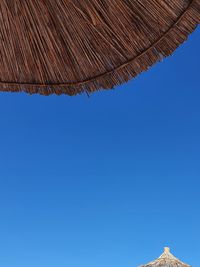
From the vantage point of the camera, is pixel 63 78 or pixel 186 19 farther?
pixel 63 78

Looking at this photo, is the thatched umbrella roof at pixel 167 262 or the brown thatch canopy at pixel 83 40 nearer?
the brown thatch canopy at pixel 83 40

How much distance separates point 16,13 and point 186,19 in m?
0.73

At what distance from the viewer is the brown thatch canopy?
1668mm

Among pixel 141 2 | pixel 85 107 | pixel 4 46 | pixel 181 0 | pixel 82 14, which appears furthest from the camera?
pixel 85 107

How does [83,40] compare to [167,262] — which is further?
[167,262]

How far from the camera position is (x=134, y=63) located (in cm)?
179

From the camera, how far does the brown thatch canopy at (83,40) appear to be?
1668 millimetres

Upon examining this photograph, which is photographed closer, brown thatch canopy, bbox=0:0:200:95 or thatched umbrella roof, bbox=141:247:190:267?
brown thatch canopy, bbox=0:0:200:95

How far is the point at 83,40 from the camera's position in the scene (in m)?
1.86

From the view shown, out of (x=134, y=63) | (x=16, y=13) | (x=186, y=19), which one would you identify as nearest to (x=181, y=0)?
(x=186, y=19)

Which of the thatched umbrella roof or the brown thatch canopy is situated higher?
the thatched umbrella roof

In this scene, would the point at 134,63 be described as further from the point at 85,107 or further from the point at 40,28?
the point at 85,107

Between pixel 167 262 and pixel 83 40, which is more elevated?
pixel 167 262

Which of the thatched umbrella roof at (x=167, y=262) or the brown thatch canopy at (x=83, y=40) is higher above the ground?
the thatched umbrella roof at (x=167, y=262)
